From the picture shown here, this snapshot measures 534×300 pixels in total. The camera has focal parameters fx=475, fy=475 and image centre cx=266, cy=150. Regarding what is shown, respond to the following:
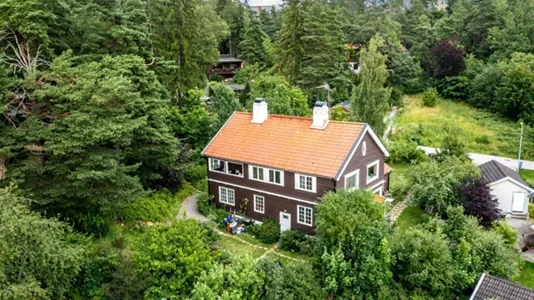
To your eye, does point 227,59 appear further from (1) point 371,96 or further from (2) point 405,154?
(1) point 371,96

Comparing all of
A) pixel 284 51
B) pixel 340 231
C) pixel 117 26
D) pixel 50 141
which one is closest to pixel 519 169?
pixel 284 51

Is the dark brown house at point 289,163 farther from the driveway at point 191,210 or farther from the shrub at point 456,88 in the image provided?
the shrub at point 456,88

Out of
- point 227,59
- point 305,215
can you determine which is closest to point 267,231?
point 305,215

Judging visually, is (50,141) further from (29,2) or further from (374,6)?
(374,6)

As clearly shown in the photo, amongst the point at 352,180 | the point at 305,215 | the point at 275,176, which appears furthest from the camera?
the point at 275,176

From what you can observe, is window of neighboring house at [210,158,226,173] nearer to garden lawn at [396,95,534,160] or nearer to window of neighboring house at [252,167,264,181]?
window of neighboring house at [252,167,264,181]

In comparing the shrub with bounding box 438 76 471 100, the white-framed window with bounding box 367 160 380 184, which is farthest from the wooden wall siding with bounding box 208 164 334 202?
the shrub with bounding box 438 76 471 100

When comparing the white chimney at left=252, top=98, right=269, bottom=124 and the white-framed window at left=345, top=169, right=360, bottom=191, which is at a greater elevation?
the white chimney at left=252, top=98, right=269, bottom=124
